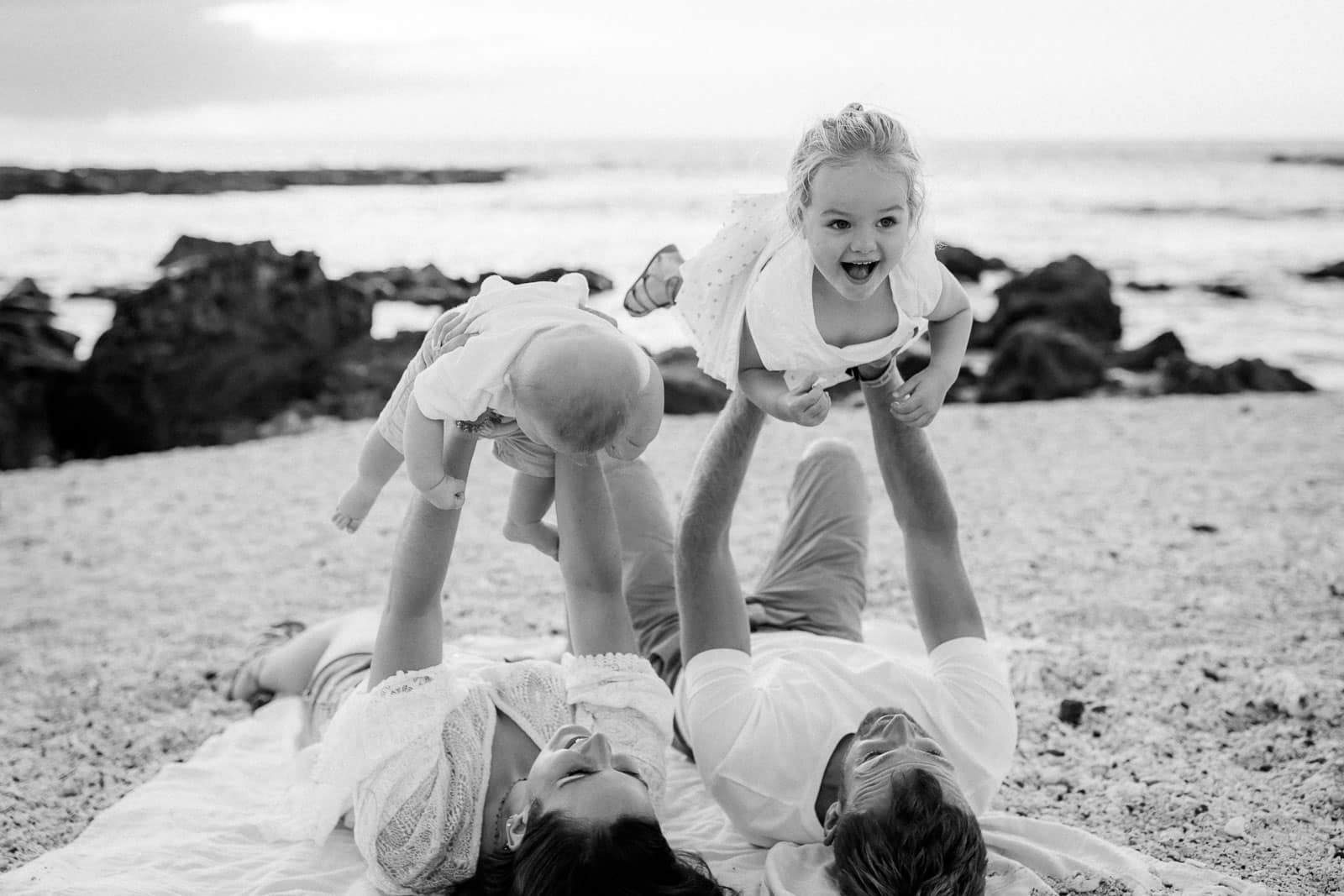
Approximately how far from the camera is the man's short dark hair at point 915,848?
2148mm

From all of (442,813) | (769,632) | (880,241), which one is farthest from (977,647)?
(442,813)

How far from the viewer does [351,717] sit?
2.54m

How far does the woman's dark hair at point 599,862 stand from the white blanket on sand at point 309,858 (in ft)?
1.68

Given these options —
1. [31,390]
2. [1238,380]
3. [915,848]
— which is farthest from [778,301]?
[1238,380]

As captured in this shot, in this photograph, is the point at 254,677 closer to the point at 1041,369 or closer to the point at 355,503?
the point at 355,503

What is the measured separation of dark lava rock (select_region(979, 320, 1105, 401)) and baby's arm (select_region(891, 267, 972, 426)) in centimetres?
820

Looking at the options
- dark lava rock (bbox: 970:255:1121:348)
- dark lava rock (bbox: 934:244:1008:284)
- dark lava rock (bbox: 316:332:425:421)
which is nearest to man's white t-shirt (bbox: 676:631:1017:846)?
dark lava rock (bbox: 316:332:425:421)

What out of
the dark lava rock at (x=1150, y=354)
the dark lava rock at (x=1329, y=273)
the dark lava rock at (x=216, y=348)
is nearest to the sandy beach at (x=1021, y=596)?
the dark lava rock at (x=216, y=348)

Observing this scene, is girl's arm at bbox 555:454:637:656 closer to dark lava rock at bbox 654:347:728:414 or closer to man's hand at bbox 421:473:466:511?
man's hand at bbox 421:473:466:511

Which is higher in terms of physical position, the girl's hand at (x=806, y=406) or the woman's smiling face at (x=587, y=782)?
the girl's hand at (x=806, y=406)

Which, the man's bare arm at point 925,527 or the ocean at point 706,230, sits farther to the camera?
the ocean at point 706,230

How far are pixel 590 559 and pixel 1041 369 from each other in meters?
9.28

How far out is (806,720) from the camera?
8.77 feet

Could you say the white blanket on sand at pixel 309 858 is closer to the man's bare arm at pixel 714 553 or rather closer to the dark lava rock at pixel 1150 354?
the man's bare arm at pixel 714 553
